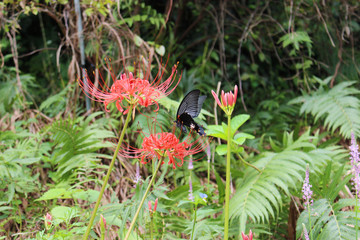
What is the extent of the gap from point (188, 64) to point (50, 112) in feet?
5.49

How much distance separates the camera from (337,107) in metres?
3.25

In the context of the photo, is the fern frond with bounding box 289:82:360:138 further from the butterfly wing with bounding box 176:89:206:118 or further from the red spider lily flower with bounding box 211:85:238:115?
the red spider lily flower with bounding box 211:85:238:115

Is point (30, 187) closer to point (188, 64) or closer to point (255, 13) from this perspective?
point (188, 64)

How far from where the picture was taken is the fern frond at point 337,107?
10.0 feet

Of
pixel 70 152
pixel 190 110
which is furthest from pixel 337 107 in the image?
pixel 70 152

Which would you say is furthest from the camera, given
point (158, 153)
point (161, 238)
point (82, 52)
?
point (82, 52)

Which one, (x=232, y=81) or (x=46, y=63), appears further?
(x=46, y=63)

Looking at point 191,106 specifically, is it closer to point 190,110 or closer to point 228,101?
point 190,110

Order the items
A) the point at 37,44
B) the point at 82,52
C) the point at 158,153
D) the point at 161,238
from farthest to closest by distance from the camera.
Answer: the point at 37,44 → the point at 82,52 → the point at 161,238 → the point at 158,153

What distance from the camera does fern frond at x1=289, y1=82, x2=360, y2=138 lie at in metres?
3.05

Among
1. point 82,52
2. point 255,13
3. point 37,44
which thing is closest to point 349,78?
point 255,13

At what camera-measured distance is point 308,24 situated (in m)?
4.31

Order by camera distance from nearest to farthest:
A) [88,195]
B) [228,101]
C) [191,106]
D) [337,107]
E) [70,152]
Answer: [228,101]
[191,106]
[88,195]
[70,152]
[337,107]

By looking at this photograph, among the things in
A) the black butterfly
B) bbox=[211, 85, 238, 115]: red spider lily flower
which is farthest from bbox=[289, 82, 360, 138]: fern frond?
bbox=[211, 85, 238, 115]: red spider lily flower
